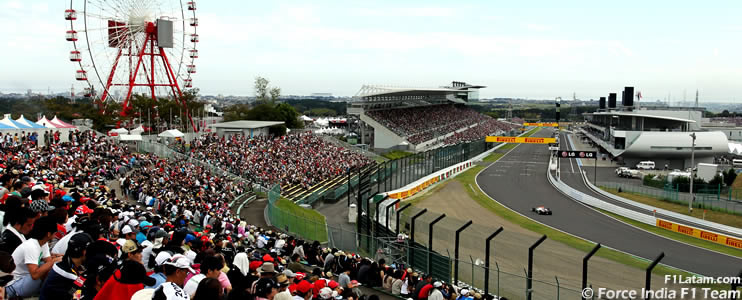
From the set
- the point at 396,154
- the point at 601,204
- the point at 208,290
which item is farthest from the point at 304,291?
the point at 396,154

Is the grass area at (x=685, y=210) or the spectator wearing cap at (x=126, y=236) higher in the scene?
the spectator wearing cap at (x=126, y=236)

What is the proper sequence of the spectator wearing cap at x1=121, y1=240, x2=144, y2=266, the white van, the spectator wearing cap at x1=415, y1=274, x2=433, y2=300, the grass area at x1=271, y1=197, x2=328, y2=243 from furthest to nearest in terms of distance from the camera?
the white van
the grass area at x1=271, y1=197, x2=328, y2=243
the spectator wearing cap at x1=415, y1=274, x2=433, y2=300
the spectator wearing cap at x1=121, y1=240, x2=144, y2=266

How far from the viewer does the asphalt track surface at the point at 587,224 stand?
76.3 ft

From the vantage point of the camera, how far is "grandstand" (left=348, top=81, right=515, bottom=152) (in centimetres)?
6906

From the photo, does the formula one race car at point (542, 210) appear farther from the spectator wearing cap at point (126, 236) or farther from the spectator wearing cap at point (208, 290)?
the spectator wearing cap at point (208, 290)

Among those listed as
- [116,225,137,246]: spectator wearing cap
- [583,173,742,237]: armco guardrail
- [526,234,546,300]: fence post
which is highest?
[116,225,137,246]: spectator wearing cap

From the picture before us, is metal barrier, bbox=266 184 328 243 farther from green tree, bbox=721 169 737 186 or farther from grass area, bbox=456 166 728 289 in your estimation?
green tree, bbox=721 169 737 186

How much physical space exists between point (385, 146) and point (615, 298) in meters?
57.4

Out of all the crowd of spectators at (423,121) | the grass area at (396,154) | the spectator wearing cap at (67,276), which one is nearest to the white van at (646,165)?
the grass area at (396,154)

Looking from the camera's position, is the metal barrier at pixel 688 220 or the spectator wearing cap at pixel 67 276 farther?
the metal barrier at pixel 688 220

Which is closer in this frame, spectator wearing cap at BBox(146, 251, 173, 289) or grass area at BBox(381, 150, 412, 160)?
spectator wearing cap at BBox(146, 251, 173, 289)

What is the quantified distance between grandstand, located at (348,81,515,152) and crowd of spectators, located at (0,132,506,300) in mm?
49283

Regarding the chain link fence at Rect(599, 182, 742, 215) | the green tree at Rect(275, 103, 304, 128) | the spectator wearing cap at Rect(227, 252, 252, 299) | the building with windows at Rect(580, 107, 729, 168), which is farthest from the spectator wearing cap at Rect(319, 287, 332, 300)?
the green tree at Rect(275, 103, 304, 128)

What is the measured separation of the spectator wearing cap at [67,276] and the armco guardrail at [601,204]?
104 feet
